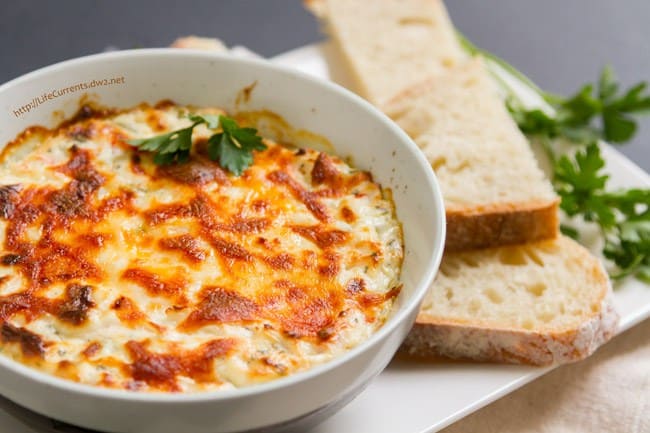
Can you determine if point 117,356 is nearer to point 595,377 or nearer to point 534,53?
point 595,377

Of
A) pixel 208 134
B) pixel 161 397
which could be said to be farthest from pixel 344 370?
pixel 208 134

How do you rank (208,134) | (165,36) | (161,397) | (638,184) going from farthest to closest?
(165,36)
(638,184)
(208,134)
(161,397)

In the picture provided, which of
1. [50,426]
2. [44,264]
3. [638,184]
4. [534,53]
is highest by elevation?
[44,264]

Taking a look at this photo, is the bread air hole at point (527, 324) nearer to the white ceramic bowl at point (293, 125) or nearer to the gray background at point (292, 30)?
the white ceramic bowl at point (293, 125)

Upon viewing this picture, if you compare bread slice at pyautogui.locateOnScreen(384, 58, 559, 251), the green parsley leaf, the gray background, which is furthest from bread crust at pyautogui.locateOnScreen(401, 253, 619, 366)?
the gray background

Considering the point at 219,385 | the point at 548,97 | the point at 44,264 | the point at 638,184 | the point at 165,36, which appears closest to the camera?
the point at 219,385

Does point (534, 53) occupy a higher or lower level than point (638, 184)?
lower

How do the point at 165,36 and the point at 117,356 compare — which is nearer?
the point at 117,356
